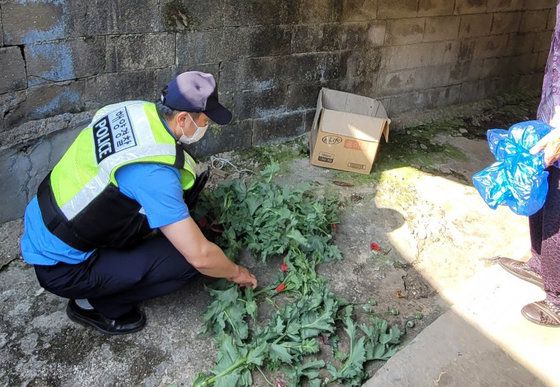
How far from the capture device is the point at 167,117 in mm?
2309

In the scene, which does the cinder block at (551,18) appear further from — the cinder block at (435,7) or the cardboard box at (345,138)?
the cardboard box at (345,138)

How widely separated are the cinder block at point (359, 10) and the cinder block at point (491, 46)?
183 centimetres

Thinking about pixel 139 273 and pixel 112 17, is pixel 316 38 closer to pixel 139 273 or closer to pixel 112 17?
pixel 112 17

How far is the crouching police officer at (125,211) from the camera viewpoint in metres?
2.12

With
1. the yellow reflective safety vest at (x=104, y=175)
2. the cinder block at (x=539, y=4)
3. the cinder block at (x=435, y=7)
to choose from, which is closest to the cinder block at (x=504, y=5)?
the cinder block at (x=539, y=4)

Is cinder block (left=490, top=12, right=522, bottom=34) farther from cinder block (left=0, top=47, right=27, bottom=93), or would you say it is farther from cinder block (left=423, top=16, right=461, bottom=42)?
cinder block (left=0, top=47, right=27, bottom=93)

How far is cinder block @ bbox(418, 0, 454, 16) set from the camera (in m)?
5.00

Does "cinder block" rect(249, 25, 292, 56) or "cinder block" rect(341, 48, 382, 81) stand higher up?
"cinder block" rect(249, 25, 292, 56)

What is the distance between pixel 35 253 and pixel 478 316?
222 centimetres

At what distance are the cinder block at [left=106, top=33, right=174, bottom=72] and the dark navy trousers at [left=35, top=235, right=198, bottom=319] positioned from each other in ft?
4.76

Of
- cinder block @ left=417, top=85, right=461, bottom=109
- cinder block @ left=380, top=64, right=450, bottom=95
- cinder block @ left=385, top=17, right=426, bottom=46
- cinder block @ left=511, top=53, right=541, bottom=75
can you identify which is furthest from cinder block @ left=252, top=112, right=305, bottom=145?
cinder block @ left=511, top=53, right=541, bottom=75

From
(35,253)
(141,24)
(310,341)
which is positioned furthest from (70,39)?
(310,341)

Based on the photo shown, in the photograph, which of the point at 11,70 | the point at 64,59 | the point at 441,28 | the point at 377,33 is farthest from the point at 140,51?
the point at 441,28

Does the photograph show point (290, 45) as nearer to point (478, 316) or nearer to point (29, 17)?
point (29, 17)
